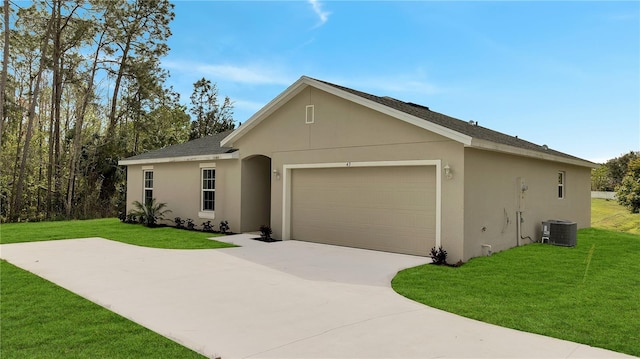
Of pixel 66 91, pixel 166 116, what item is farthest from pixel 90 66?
pixel 166 116

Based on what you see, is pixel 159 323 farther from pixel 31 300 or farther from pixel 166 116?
pixel 166 116

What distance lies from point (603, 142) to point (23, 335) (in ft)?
89.3

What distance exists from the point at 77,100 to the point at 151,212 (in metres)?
12.3

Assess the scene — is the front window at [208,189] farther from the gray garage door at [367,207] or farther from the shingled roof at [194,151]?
the gray garage door at [367,207]

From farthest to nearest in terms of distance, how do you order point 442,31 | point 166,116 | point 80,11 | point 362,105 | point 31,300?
point 166,116
point 80,11
point 442,31
point 362,105
point 31,300

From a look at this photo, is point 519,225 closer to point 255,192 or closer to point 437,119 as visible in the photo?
point 437,119

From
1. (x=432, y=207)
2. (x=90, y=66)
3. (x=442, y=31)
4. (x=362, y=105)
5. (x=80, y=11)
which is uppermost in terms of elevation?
(x=80, y=11)

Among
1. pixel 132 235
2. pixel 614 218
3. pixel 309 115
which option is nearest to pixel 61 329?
pixel 309 115

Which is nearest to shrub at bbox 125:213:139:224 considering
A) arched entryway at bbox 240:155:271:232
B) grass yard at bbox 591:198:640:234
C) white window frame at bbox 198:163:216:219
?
white window frame at bbox 198:163:216:219

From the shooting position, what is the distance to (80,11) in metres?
21.6

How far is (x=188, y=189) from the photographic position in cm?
1516

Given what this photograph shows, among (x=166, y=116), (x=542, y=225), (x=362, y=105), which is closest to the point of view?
(x=362, y=105)

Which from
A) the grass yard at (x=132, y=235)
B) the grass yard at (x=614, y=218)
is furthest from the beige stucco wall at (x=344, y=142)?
the grass yard at (x=614, y=218)

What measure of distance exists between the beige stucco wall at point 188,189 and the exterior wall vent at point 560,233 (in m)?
9.59
